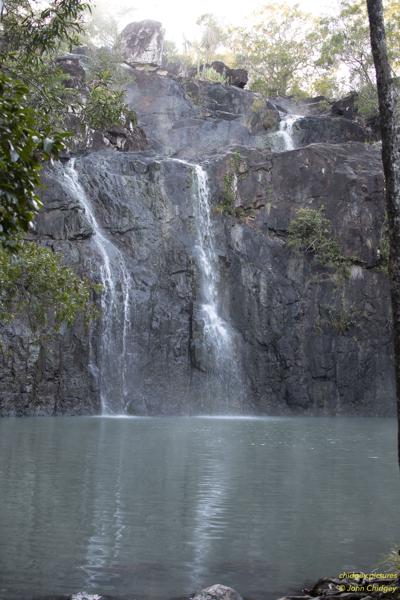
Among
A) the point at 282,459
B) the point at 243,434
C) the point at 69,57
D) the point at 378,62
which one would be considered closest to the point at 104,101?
the point at 378,62

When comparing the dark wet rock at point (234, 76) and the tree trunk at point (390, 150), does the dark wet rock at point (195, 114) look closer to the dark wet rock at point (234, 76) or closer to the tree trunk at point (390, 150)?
the dark wet rock at point (234, 76)

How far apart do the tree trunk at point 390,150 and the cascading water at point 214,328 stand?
69.9 ft

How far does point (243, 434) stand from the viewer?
18656 millimetres

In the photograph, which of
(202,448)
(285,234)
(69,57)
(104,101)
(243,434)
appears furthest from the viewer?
(69,57)

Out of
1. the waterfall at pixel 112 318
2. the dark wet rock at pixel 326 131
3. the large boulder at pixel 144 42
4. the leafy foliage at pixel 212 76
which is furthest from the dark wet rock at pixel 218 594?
the large boulder at pixel 144 42

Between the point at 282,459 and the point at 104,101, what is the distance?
742 cm

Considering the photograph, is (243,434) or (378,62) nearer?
(378,62)

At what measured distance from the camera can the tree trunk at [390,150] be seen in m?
5.74

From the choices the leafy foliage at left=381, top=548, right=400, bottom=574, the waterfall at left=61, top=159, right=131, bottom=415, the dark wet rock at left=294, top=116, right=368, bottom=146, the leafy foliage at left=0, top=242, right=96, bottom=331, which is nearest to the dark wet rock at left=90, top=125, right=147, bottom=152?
the waterfall at left=61, top=159, right=131, bottom=415

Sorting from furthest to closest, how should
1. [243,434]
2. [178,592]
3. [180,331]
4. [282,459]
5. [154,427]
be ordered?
[180,331]
[154,427]
[243,434]
[282,459]
[178,592]

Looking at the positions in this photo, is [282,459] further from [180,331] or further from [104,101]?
[180,331]

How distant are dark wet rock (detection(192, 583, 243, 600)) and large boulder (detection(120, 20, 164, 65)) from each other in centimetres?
5293

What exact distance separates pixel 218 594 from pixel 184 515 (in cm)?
304

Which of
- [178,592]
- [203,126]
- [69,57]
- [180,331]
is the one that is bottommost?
[178,592]
